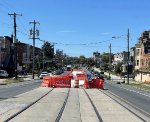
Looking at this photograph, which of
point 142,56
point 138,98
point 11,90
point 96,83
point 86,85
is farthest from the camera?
point 142,56

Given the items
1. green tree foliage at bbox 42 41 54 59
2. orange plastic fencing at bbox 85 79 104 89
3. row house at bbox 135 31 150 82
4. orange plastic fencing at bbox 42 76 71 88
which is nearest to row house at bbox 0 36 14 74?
row house at bbox 135 31 150 82

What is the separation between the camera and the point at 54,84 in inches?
2157

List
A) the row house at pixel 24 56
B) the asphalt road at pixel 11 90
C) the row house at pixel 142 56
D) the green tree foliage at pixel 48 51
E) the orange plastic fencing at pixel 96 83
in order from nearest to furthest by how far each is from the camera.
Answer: the asphalt road at pixel 11 90 < the orange plastic fencing at pixel 96 83 < the row house at pixel 142 56 < the row house at pixel 24 56 < the green tree foliage at pixel 48 51

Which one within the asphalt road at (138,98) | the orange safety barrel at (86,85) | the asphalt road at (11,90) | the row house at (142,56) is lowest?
the asphalt road at (138,98)

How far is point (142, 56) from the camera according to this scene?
114m

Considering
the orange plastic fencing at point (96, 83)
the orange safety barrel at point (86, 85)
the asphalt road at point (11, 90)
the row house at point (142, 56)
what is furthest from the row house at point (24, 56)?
the asphalt road at point (11, 90)

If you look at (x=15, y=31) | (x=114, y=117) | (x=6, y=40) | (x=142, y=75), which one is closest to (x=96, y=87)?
(x=15, y=31)

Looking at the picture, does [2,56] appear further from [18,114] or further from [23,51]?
[18,114]

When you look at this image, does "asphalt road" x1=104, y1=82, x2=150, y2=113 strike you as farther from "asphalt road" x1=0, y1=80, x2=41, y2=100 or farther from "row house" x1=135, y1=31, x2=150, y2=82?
"row house" x1=135, y1=31, x2=150, y2=82

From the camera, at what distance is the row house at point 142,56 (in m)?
102

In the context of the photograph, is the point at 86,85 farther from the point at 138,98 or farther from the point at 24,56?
the point at 24,56

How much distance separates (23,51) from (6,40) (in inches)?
1380

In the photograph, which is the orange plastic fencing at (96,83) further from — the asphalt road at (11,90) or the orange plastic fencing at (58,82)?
the asphalt road at (11,90)

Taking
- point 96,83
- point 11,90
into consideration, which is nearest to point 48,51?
point 96,83
